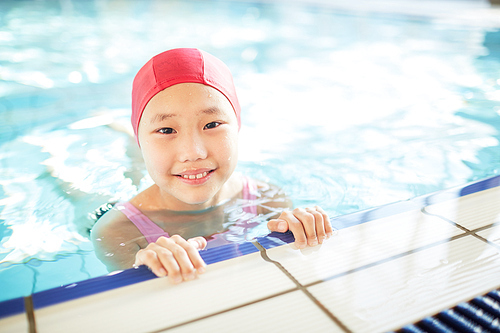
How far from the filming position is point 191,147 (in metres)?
1.72

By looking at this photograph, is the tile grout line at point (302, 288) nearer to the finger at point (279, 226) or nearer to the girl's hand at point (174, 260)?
the finger at point (279, 226)

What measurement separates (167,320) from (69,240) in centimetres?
139

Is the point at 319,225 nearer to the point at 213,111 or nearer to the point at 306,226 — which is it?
the point at 306,226

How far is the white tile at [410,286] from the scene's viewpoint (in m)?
1.15

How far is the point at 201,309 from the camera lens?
118 centimetres

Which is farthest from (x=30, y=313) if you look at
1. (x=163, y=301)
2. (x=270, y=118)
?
(x=270, y=118)

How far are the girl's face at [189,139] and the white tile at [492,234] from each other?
99cm

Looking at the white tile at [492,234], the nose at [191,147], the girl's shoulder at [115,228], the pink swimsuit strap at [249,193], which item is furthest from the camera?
the pink swimsuit strap at [249,193]

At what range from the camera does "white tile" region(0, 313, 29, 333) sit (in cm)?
109

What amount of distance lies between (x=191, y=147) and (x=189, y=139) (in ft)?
0.11

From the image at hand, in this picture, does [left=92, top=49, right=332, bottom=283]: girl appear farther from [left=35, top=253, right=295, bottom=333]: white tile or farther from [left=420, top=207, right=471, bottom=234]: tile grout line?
[left=420, top=207, right=471, bottom=234]: tile grout line

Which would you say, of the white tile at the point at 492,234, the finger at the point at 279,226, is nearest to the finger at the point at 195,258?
the finger at the point at 279,226

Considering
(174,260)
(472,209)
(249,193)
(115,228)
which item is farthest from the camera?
(249,193)

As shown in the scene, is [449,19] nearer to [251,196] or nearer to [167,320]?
[251,196]
